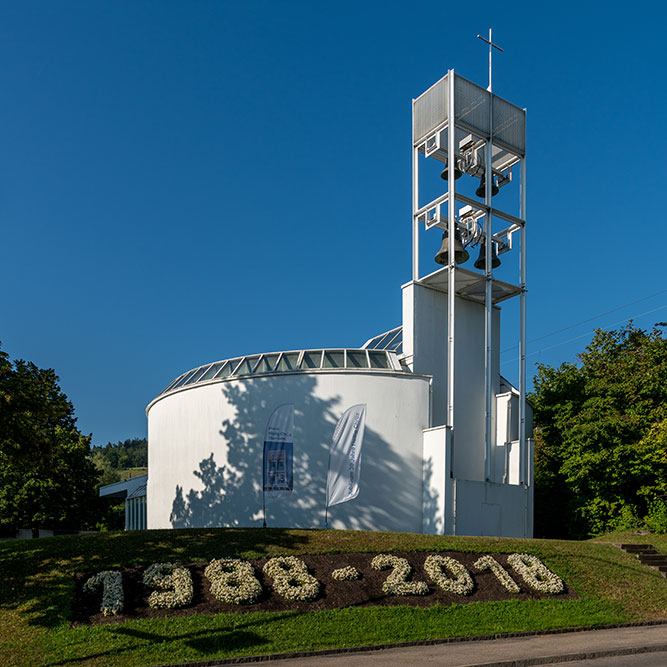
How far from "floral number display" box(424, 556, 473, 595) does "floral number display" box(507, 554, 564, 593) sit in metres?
1.89

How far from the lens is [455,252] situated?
3073cm

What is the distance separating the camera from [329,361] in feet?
102

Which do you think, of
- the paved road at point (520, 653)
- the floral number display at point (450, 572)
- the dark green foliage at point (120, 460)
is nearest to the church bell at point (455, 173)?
the floral number display at point (450, 572)

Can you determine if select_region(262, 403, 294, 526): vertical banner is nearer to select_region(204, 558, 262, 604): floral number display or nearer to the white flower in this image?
select_region(204, 558, 262, 604): floral number display

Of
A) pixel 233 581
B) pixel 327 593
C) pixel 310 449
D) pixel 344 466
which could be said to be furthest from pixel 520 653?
pixel 310 449

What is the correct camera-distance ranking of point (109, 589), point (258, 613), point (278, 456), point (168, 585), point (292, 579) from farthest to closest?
point (278, 456), point (292, 579), point (168, 585), point (109, 589), point (258, 613)

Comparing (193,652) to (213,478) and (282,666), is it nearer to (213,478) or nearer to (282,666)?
(282,666)

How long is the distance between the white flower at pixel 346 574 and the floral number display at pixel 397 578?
81 cm

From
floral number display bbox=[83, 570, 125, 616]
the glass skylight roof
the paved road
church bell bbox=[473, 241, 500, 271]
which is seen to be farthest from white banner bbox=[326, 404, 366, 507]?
church bell bbox=[473, 241, 500, 271]

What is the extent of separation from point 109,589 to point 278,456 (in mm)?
9894

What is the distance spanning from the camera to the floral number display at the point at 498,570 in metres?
19.4

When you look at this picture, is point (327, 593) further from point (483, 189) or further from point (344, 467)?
point (483, 189)

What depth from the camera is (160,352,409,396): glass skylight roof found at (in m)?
30.8

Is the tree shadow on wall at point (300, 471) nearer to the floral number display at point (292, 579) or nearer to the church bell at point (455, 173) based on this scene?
the floral number display at point (292, 579)
